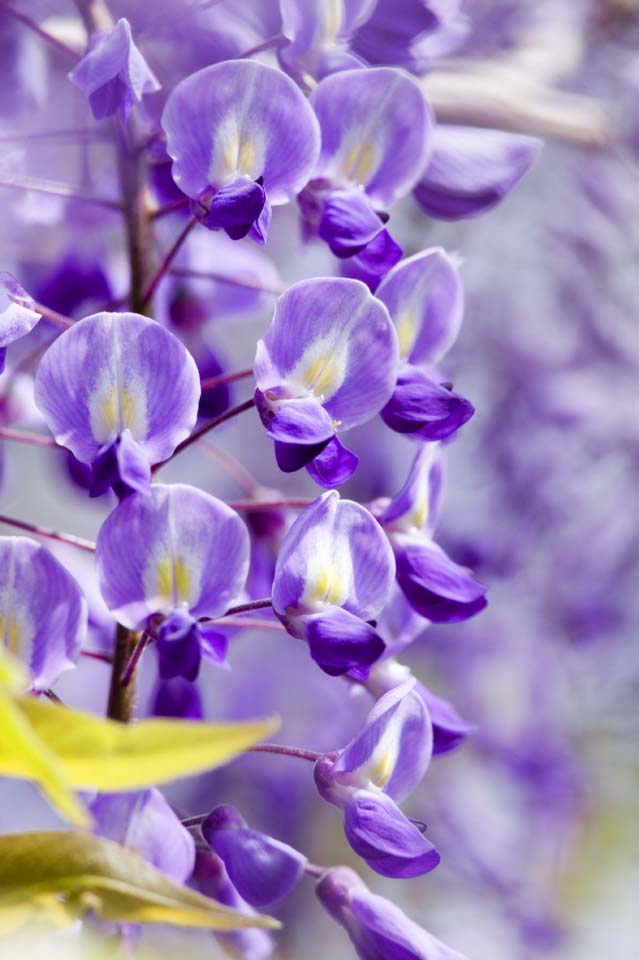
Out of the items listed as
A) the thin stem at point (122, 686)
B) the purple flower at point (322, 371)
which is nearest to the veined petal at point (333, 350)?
the purple flower at point (322, 371)

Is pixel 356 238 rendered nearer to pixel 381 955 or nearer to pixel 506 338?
pixel 381 955

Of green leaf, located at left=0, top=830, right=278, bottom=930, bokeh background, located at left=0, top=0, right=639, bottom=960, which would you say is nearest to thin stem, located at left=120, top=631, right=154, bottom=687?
green leaf, located at left=0, top=830, right=278, bottom=930

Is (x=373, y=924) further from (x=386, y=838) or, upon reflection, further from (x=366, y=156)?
(x=366, y=156)

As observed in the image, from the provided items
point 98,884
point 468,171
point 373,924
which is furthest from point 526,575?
point 98,884

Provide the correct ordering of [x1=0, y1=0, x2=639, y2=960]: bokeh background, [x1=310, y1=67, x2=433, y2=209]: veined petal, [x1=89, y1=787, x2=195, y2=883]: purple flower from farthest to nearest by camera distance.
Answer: [x1=0, y1=0, x2=639, y2=960]: bokeh background
[x1=310, y1=67, x2=433, y2=209]: veined petal
[x1=89, y1=787, x2=195, y2=883]: purple flower

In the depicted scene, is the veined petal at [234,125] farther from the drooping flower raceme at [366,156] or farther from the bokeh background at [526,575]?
the bokeh background at [526,575]

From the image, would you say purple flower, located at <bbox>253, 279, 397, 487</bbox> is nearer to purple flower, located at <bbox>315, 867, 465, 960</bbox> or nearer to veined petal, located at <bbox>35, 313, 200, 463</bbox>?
veined petal, located at <bbox>35, 313, 200, 463</bbox>
